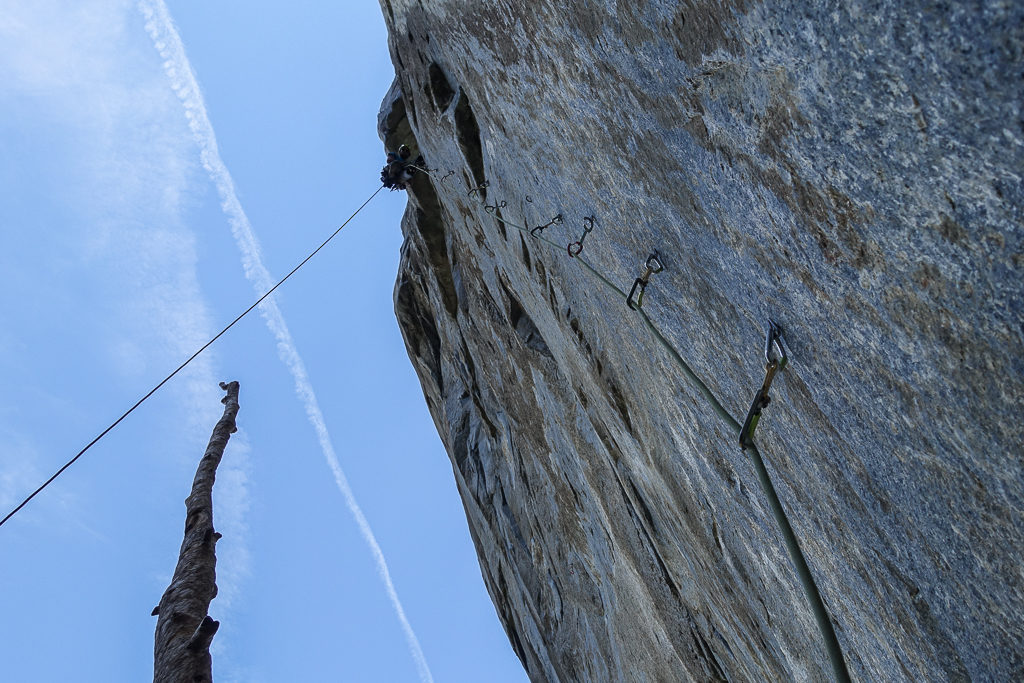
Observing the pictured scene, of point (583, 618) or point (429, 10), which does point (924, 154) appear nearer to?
point (429, 10)

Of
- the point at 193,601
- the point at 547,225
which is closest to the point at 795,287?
the point at 547,225

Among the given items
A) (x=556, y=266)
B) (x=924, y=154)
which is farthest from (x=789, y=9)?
(x=556, y=266)

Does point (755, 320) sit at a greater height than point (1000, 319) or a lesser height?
greater

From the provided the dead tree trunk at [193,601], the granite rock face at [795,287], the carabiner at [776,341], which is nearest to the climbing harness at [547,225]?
the granite rock face at [795,287]

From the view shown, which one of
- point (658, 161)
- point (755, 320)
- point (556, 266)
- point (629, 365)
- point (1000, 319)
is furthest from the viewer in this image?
point (556, 266)

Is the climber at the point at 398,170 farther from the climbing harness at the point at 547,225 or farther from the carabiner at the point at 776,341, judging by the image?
the carabiner at the point at 776,341

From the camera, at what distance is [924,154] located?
1879mm

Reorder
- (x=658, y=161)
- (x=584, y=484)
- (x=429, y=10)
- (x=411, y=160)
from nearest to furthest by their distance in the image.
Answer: (x=658, y=161) < (x=429, y=10) < (x=584, y=484) < (x=411, y=160)

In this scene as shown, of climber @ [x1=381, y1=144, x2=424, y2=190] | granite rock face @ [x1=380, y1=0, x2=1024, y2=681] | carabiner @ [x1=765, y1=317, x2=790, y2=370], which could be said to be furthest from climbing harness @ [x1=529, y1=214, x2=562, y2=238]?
climber @ [x1=381, y1=144, x2=424, y2=190]

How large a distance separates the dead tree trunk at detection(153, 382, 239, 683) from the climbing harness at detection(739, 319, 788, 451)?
13.6 ft

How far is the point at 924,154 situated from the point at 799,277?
84 cm

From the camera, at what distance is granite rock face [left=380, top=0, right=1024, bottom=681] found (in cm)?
188

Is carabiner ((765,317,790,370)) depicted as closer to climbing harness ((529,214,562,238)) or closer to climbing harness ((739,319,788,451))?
climbing harness ((739,319,788,451))

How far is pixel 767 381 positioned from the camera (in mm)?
2439
